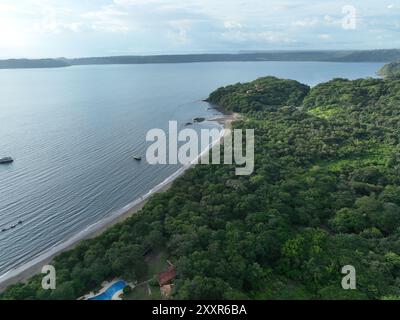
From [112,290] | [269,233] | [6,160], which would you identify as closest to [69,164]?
[6,160]

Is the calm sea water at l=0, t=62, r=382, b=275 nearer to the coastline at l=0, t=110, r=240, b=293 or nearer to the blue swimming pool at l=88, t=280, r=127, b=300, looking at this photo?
the coastline at l=0, t=110, r=240, b=293

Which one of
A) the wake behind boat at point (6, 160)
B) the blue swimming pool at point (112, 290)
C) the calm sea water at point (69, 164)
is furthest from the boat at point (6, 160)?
the blue swimming pool at point (112, 290)

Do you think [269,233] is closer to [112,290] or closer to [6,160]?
[112,290]

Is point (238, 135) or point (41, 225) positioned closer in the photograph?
point (41, 225)

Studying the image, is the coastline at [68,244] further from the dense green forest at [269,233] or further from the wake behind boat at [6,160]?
the wake behind boat at [6,160]

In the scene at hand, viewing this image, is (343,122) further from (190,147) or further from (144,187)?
(144,187)

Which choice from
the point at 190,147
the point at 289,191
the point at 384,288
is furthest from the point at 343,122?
the point at 384,288

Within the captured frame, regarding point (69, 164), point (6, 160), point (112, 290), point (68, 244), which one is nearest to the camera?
point (112, 290)

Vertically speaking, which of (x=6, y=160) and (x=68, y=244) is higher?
(x=6, y=160)

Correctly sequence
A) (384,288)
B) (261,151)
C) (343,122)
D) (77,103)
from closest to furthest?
(384,288) → (261,151) → (343,122) → (77,103)
